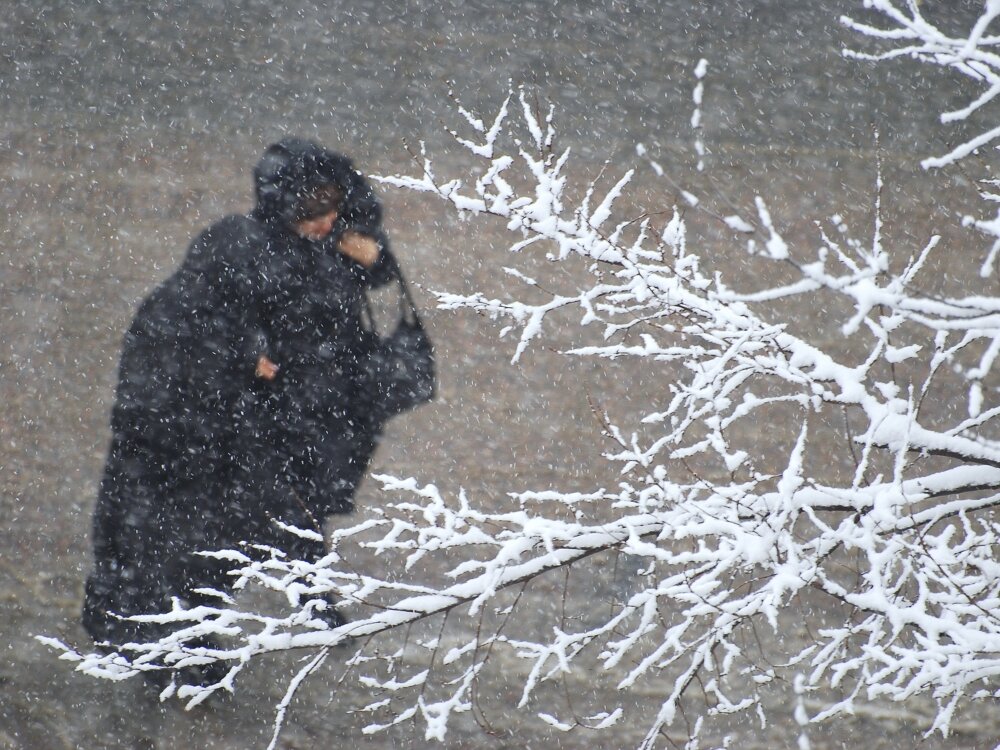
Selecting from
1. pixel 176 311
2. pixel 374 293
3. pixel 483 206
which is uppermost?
pixel 483 206

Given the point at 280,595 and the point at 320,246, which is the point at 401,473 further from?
the point at 320,246

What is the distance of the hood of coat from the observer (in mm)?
3150

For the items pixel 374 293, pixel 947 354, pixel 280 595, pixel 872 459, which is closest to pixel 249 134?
pixel 374 293

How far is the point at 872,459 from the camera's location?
4527mm

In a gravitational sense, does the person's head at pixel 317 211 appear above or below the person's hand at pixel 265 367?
above

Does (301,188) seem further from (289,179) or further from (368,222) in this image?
(368,222)

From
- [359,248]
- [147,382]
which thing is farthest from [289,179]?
[147,382]

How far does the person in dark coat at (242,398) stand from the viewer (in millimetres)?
3225

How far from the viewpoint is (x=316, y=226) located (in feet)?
11.1

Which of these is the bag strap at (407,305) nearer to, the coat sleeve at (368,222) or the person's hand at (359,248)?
the coat sleeve at (368,222)

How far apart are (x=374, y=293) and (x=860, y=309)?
3.62 m

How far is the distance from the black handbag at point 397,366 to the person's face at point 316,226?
41cm

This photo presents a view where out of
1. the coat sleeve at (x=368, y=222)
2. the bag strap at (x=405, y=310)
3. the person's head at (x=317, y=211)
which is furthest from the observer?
the bag strap at (x=405, y=310)

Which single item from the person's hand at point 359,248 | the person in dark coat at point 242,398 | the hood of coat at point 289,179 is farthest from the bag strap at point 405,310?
the hood of coat at point 289,179
